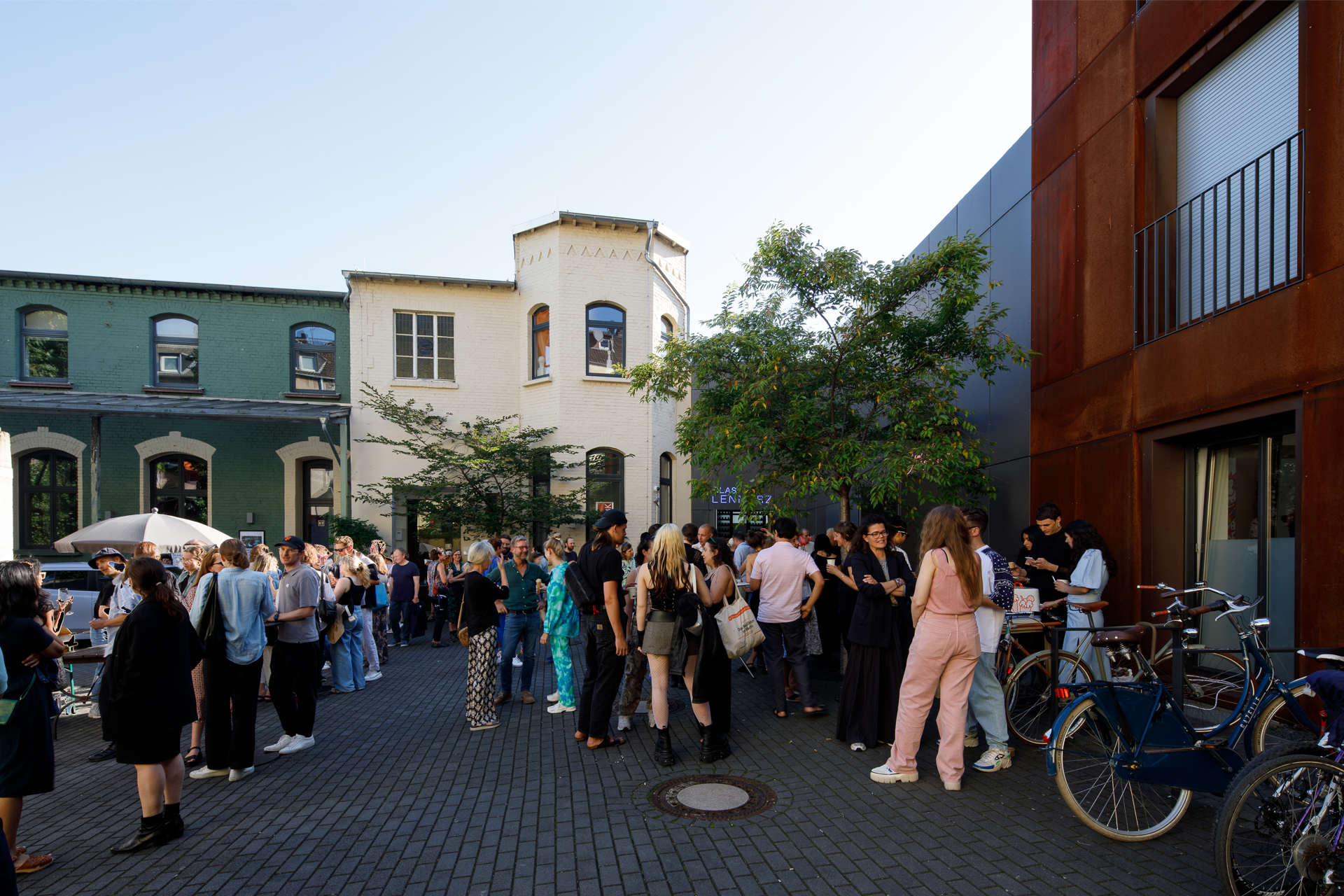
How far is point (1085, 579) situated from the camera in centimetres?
627

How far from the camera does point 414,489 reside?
1841cm

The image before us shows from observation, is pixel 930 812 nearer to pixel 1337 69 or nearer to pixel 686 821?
pixel 686 821

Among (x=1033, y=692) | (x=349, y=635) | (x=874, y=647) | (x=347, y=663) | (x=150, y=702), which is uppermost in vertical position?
(x=150, y=702)

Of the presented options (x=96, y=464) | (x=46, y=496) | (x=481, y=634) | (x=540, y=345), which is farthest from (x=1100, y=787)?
(x=46, y=496)

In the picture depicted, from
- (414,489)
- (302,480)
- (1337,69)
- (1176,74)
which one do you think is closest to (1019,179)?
(1176,74)

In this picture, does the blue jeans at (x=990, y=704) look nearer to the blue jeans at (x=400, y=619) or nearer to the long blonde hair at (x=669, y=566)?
the long blonde hair at (x=669, y=566)

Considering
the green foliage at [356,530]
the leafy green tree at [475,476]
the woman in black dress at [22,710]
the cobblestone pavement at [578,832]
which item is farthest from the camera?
the leafy green tree at [475,476]

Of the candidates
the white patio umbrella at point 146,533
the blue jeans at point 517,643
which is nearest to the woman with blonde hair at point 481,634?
the blue jeans at point 517,643

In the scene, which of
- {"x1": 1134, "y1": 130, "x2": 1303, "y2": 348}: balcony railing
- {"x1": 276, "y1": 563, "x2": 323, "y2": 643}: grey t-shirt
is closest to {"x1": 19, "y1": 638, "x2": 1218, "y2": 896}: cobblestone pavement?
{"x1": 276, "y1": 563, "x2": 323, "y2": 643}: grey t-shirt

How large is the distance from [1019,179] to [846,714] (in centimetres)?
812

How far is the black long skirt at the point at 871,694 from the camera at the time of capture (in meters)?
5.94

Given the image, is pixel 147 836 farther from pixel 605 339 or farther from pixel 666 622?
pixel 605 339

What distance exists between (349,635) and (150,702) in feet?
15.8

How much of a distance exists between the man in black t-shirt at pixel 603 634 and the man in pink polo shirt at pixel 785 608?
56.7 inches
